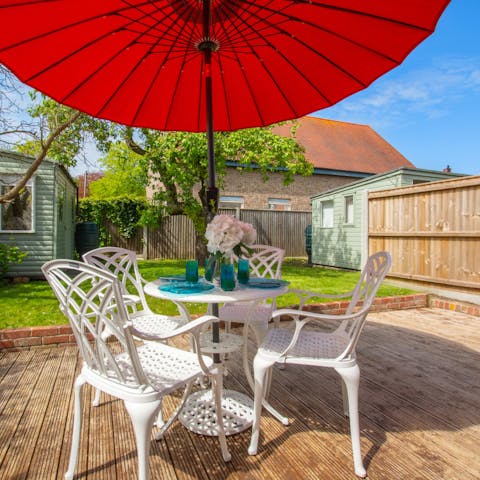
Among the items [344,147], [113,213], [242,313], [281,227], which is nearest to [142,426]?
[242,313]

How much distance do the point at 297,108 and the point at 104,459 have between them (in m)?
2.77

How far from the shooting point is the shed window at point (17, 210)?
7.89 metres

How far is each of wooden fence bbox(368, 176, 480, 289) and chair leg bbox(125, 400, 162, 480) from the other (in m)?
6.06

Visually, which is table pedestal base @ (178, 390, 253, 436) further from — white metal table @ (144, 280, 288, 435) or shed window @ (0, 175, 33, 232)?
shed window @ (0, 175, 33, 232)

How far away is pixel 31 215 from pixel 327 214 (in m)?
9.03

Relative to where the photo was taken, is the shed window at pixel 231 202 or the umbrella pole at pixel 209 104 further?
the shed window at pixel 231 202

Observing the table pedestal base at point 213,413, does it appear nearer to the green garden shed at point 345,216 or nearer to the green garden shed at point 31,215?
the green garden shed at point 31,215

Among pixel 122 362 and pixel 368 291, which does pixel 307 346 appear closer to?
pixel 368 291

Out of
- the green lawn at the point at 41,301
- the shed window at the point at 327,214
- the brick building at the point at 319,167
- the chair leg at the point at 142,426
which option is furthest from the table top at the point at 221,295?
the brick building at the point at 319,167

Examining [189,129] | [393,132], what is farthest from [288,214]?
[189,129]

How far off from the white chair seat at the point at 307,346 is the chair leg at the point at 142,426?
756 mm

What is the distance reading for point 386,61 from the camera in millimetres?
2219

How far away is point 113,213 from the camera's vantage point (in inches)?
520

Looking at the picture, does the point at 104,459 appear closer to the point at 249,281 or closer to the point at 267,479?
the point at 267,479
